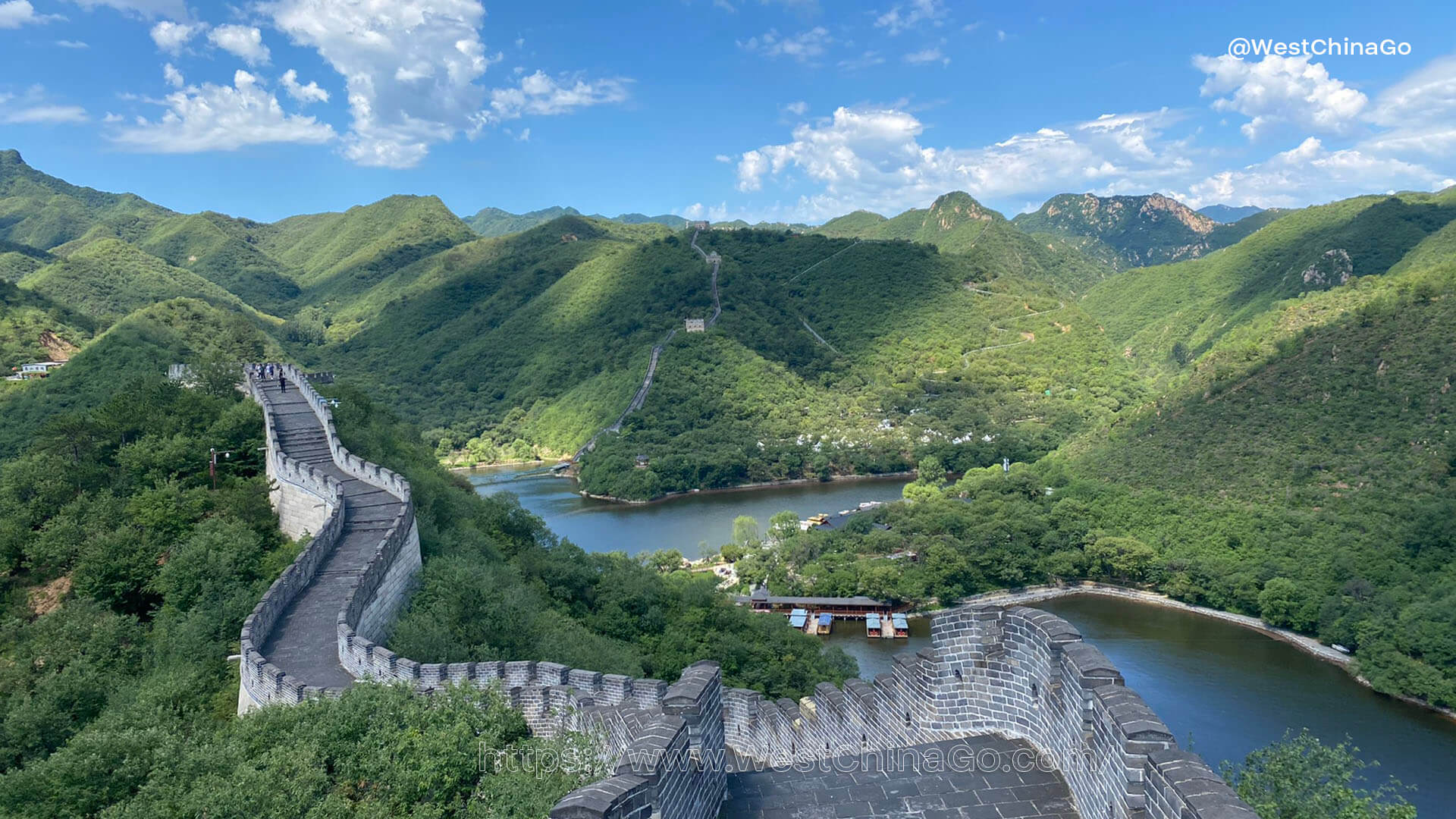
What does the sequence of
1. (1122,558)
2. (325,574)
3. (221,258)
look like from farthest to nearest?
(221,258) < (1122,558) < (325,574)

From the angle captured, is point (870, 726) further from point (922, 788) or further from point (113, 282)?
point (113, 282)

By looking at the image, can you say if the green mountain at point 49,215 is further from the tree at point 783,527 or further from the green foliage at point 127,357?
the tree at point 783,527

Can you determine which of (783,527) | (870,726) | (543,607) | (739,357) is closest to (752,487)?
(783,527)

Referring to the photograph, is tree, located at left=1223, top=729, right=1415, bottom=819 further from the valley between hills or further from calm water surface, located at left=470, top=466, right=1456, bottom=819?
the valley between hills

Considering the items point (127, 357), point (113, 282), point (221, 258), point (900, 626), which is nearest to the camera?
point (900, 626)

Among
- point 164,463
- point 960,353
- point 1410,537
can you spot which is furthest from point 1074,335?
point 164,463

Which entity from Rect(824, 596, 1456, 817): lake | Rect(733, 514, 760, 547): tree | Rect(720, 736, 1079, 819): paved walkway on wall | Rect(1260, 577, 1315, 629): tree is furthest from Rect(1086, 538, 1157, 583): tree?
Rect(720, 736, 1079, 819): paved walkway on wall
